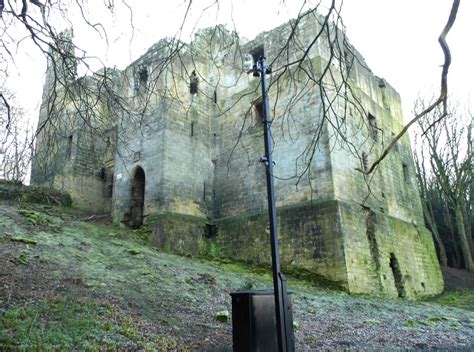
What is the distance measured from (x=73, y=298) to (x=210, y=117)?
1173 centimetres

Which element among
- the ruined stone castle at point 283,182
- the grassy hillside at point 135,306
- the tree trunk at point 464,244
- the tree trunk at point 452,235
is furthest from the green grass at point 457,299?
the tree trunk at point 452,235

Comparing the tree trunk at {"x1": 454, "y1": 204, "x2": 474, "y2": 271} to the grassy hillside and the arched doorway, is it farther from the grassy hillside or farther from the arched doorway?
the arched doorway

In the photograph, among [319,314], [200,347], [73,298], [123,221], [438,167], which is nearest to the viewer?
[200,347]

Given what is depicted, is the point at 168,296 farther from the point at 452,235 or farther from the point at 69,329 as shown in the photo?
the point at 452,235

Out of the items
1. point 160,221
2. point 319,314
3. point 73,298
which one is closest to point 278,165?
point 160,221

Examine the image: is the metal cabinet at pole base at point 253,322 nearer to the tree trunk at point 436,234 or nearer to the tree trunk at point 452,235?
the tree trunk at point 436,234

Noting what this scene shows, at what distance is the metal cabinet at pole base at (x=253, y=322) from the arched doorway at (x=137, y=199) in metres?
10.7

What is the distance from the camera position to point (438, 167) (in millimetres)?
23703

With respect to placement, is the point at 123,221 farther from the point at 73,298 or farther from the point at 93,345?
the point at 93,345

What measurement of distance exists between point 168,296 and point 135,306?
1175mm

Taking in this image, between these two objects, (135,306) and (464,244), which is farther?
(464,244)

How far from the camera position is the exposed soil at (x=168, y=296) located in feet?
19.8

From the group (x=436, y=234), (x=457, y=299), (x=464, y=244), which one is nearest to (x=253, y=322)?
(x=457, y=299)

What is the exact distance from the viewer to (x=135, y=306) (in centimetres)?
651
